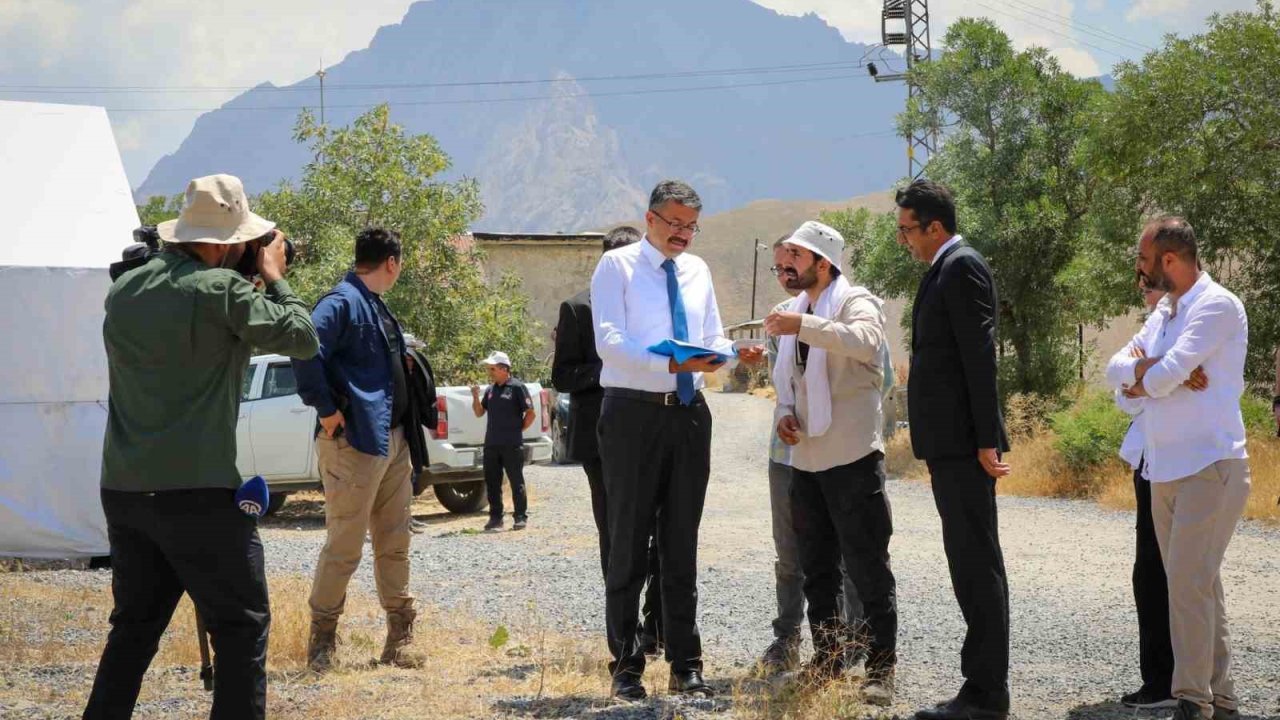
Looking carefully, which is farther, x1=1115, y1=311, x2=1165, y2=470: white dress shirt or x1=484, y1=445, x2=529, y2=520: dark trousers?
x1=484, y1=445, x2=529, y2=520: dark trousers

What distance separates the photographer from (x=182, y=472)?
4.15 metres

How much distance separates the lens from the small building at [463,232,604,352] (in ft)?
141

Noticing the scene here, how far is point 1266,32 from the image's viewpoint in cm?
1697

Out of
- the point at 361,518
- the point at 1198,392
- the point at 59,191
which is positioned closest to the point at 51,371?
the point at 59,191

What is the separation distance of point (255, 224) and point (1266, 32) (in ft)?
52.5

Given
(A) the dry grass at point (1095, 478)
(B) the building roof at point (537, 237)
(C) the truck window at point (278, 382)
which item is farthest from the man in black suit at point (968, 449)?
(B) the building roof at point (537, 237)

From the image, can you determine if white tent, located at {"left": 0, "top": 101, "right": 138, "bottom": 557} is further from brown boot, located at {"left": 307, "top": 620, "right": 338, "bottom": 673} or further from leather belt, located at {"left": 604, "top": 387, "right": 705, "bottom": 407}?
leather belt, located at {"left": 604, "top": 387, "right": 705, "bottom": 407}

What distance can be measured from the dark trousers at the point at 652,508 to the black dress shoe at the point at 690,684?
0.09 ft

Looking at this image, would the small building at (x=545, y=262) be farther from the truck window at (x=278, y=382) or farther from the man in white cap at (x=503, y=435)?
the man in white cap at (x=503, y=435)

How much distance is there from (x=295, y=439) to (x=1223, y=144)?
40.8 feet

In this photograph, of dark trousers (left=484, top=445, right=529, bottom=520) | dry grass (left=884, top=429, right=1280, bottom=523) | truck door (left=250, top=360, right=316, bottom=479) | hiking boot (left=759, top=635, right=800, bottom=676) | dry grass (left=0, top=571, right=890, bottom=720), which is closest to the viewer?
dry grass (left=0, top=571, right=890, bottom=720)

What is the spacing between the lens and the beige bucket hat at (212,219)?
176 inches

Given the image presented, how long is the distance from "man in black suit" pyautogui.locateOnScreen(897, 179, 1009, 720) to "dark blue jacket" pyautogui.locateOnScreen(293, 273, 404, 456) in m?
2.56

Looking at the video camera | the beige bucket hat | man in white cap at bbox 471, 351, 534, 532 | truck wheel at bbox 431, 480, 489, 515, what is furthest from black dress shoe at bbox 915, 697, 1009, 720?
truck wheel at bbox 431, 480, 489, 515
